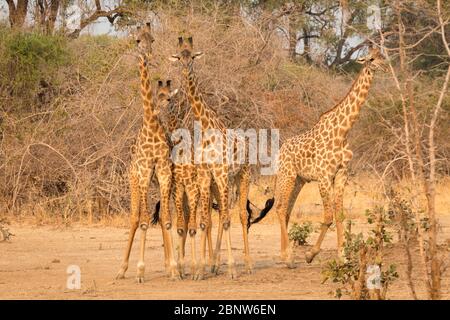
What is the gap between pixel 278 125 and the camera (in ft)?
49.5

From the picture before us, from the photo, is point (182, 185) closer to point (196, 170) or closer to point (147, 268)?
point (196, 170)

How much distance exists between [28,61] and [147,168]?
6969 mm

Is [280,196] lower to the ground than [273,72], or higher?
lower

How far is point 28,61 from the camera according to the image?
16.0 metres

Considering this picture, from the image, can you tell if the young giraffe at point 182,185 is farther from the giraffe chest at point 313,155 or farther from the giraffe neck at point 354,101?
the giraffe neck at point 354,101

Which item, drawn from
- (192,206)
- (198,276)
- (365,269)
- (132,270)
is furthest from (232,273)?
(365,269)

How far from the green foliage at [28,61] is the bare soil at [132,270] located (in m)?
2.76

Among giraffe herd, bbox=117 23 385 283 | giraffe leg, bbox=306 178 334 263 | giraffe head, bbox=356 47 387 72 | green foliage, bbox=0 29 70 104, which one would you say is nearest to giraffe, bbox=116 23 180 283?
giraffe herd, bbox=117 23 385 283

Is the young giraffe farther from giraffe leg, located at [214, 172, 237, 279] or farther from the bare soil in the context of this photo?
the bare soil

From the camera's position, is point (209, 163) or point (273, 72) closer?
point (209, 163)
